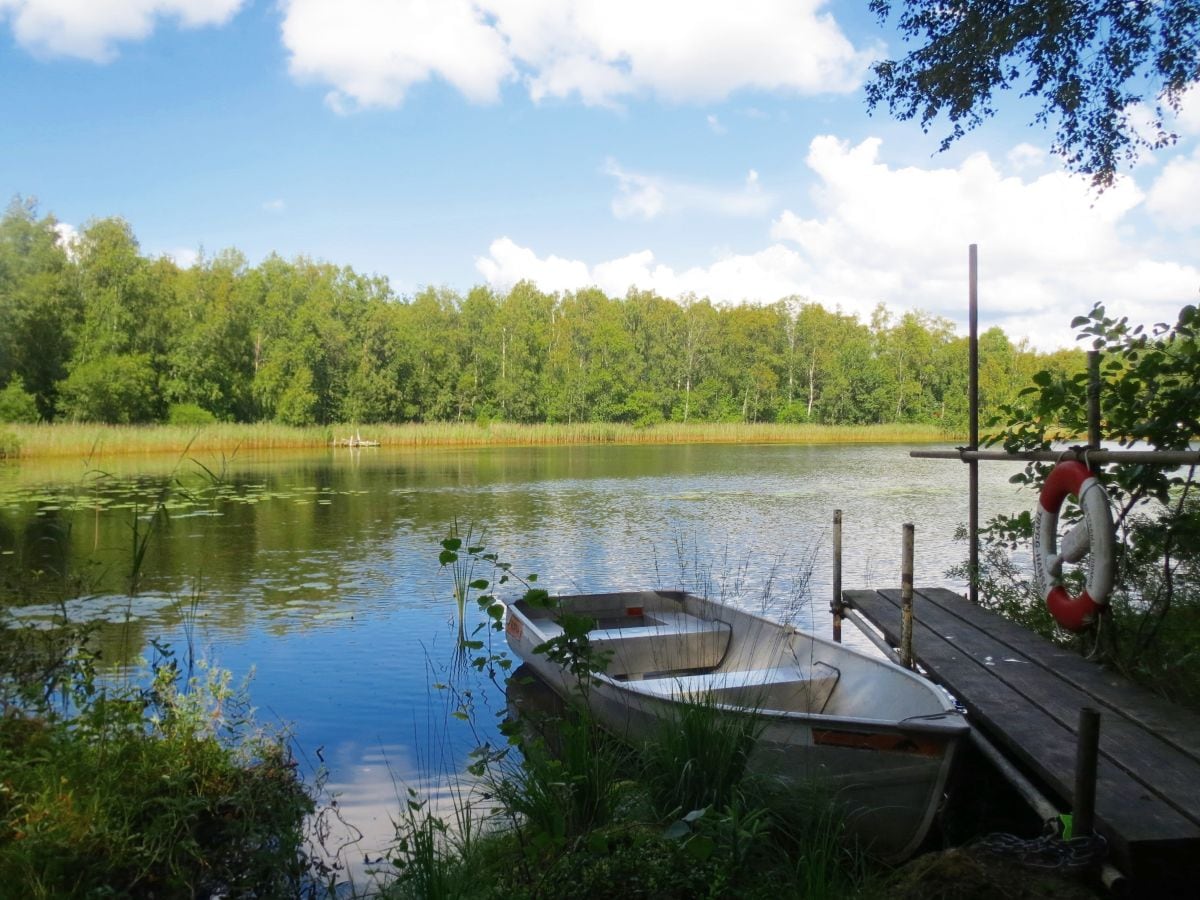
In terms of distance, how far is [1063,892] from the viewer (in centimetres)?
253

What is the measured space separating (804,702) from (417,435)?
38425mm

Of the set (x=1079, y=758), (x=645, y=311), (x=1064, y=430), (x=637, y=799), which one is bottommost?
(x=637, y=799)

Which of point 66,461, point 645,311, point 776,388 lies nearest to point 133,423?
point 66,461

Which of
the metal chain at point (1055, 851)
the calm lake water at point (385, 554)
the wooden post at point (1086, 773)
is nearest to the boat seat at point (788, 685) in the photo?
the calm lake water at point (385, 554)

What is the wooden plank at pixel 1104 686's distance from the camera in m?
3.36

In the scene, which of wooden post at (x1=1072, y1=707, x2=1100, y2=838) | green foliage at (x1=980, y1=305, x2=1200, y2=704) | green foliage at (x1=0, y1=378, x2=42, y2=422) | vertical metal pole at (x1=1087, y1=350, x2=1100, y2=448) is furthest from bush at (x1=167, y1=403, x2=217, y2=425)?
wooden post at (x1=1072, y1=707, x2=1100, y2=838)

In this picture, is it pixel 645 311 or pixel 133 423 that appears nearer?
pixel 133 423

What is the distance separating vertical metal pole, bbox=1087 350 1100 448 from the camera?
4453mm

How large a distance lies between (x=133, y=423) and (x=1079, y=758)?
45.2m

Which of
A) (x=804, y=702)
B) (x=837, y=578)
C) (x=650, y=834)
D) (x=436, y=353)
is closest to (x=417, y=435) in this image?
(x=436, y=353)

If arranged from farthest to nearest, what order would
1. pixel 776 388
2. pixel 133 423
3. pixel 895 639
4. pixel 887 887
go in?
pixel 776 388, pixel 133 423, pixel 895 639, pixel 887 887

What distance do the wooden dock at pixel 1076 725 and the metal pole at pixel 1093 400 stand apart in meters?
1.03

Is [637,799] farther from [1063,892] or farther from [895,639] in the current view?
[895,639]

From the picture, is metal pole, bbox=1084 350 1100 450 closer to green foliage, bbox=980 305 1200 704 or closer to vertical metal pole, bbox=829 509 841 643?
green foliage, bbox=980 305 1200 704
